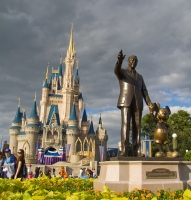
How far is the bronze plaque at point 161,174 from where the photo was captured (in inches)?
250

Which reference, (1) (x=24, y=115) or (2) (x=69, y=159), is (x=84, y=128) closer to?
(2) (x=69, y=159)

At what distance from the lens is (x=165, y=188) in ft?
20.5

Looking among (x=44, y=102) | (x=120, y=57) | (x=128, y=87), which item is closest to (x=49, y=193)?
(x=120, y=57)

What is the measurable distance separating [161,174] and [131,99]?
2.15 m

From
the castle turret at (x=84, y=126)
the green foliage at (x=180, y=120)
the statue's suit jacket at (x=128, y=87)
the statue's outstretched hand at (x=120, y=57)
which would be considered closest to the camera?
the statue's outstretched hand at (x=120, y=57)

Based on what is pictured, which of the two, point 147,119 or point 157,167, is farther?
point 147,119

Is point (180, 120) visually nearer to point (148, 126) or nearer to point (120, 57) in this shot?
point (148, 126)

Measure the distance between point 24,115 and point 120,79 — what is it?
6132cm

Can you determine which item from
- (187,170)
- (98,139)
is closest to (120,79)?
(187,170)

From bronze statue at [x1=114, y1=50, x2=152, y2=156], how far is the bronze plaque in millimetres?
834

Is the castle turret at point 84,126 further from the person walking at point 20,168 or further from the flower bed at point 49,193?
the flower bed at point 49,193

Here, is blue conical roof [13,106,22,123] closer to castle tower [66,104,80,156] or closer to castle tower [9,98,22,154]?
castle tower [9,98,22,154]

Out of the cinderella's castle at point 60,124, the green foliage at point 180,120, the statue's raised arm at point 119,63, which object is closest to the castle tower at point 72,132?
the cinderella's castle at point 60,124

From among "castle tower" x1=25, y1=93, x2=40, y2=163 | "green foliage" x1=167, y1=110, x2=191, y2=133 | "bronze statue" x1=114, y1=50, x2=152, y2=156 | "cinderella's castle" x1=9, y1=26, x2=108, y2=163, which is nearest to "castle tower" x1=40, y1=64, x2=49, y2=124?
"cinderella's castle" x1=9, y1=26, x2=108, y2=163
